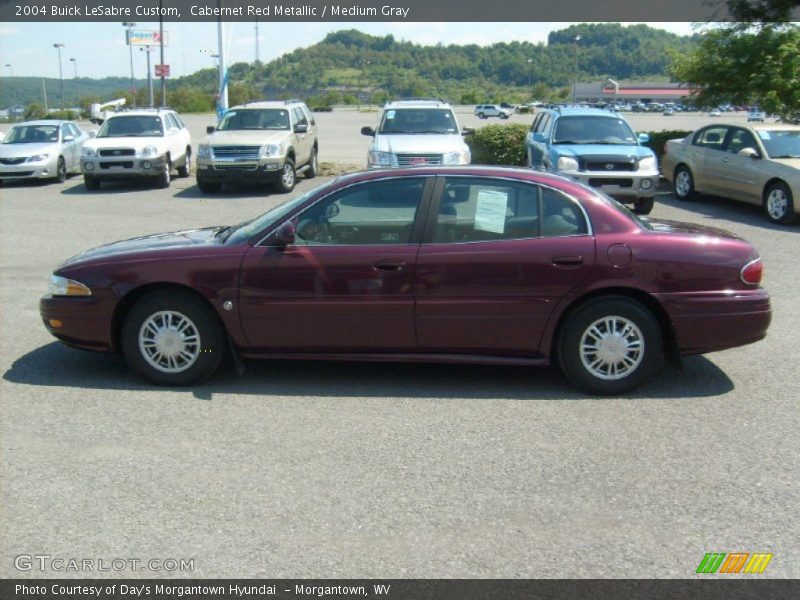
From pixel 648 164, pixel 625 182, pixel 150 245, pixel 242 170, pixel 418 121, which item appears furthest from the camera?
pixel 242 170

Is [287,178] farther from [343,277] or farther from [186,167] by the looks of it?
[343,277]

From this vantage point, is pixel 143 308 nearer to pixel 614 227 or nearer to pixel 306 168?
pixel 614 227

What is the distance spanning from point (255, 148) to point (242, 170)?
0.53m

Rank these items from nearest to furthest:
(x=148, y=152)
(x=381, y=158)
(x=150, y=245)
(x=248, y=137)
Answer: (x=150, y=245) → (x=381, y=158) → (x=248, y=137) → (x=148, y=152)

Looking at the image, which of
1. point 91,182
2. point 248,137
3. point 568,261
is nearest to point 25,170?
point 91,182

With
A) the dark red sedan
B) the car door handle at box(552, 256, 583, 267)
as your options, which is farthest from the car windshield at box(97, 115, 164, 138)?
the car door handle at box(552, 256, 583, 267)

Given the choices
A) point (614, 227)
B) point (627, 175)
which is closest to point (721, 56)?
point (627, 175)

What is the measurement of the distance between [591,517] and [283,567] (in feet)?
4.94

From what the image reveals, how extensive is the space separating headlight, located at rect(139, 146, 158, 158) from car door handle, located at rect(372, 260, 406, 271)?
14.7m

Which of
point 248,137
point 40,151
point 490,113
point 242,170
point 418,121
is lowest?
point 490,113

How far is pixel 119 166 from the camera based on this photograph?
1933cm

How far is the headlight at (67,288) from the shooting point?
6242 mm

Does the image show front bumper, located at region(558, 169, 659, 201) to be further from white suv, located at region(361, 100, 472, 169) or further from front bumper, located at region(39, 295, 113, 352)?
front bumper, located at region(39, 295, 113, 352)

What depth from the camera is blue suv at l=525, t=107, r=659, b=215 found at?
1464 cm
